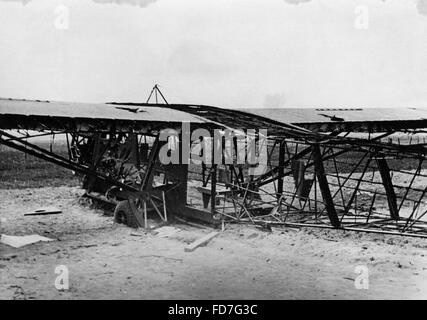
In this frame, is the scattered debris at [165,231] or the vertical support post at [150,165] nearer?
the scattered debris at [165,231]

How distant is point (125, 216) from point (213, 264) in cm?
424

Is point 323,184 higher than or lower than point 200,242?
higher

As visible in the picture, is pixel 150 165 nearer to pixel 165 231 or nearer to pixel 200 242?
pixel 165 231

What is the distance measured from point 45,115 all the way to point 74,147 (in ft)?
23.6

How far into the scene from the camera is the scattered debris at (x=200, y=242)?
32.5 ft

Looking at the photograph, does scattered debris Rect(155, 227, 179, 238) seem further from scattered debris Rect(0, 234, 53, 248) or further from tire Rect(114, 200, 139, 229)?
scattered debris Rect(0, 234, 53, 248)

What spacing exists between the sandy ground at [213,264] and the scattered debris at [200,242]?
0.45 feet

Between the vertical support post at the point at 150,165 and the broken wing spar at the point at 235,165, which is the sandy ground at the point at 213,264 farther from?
the vertical support post at the point at 150,165

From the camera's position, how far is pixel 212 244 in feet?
34.2

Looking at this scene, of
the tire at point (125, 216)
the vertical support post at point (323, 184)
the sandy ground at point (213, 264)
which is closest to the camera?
the sandy ground at point (213, 264)

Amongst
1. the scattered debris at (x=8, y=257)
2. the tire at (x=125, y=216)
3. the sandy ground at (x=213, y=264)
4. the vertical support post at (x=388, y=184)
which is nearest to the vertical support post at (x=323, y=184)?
the sandy ground at (x=213, y=264)

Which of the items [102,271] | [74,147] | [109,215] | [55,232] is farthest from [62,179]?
[102,271]

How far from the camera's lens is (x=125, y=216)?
1225cm

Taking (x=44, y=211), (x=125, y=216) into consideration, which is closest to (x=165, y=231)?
(x=125, y=216)
